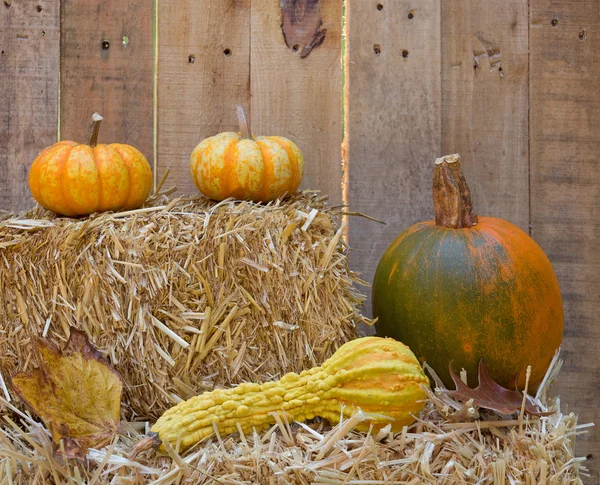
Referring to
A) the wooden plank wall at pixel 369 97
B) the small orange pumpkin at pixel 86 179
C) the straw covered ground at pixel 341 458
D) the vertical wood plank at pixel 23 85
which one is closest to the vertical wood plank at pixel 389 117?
the wooden plank wall at pixel 369 97

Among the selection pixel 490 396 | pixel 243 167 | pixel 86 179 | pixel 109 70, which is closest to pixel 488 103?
pixel 243 167

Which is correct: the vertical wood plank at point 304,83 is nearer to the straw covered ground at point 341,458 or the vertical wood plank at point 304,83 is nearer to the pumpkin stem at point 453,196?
the pumpkin stem at point 453,196

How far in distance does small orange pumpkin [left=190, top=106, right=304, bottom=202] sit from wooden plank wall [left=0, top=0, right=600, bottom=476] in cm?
44

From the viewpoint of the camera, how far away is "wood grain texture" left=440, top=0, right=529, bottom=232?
9.42 feet

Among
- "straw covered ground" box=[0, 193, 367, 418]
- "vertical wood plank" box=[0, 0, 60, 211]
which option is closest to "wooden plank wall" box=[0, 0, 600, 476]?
"vertical wood plank" box=[0, 0, 60, 211]

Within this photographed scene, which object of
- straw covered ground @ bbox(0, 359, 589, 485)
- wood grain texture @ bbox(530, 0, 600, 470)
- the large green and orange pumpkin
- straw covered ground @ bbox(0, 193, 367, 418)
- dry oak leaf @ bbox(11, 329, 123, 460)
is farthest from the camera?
wood grain texture @ bbox(530, 0, 600, 470)

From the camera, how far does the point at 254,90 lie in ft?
9.23

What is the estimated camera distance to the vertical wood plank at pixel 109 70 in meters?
2.76

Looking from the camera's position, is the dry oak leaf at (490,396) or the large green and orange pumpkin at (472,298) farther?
the large green and orange pumpkin at (472,298)

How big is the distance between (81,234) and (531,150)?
1885 mm

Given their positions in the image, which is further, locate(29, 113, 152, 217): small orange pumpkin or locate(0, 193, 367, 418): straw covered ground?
locate(29, 113, 152, 217): small orange pumpkin

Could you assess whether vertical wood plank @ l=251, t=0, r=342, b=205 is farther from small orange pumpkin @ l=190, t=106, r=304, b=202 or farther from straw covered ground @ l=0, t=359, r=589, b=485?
A: straw covered ground @ l=0, t=359, r=589, b=485

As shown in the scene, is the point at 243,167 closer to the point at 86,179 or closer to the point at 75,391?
the point at 86,179

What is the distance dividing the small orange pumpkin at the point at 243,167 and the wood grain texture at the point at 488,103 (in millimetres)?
871
